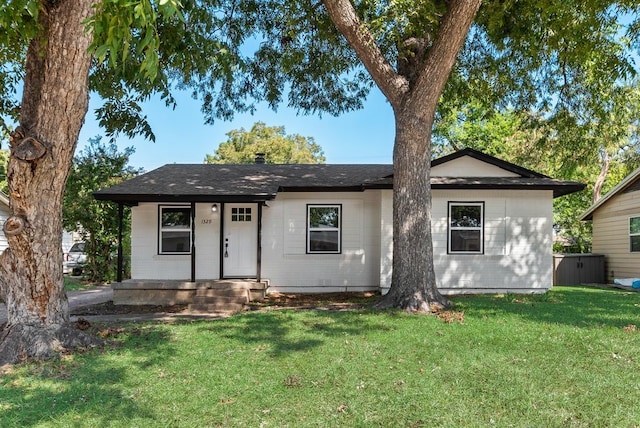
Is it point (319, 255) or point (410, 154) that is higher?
point (410, 154)

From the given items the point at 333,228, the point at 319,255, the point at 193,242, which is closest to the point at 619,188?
the point at 333,228

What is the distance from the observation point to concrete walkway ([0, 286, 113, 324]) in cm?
1043

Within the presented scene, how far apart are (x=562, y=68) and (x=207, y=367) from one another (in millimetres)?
10992

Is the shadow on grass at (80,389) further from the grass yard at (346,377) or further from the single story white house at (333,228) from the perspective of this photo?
the single story white house at (333,228)

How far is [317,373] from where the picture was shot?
182 inches

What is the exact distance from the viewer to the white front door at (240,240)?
11766mm

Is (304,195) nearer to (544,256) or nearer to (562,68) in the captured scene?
(544,256)

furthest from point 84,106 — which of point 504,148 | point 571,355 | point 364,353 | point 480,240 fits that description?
point 504,148

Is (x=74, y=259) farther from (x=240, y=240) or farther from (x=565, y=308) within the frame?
(x=565, y=308)

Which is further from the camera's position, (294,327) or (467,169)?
(467,169)

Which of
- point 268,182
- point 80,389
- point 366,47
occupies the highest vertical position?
point 366,47

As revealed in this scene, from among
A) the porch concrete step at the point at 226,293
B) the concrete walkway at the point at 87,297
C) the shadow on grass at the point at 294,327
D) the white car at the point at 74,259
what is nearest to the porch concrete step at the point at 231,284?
the porch concrete step at the point at 226,293

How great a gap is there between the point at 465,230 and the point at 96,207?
12.0 m

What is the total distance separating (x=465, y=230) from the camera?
1133 centimetres
